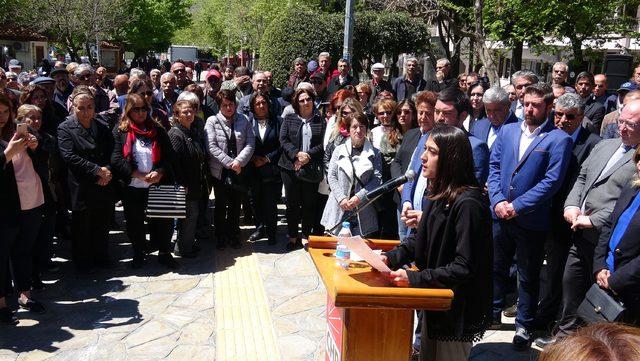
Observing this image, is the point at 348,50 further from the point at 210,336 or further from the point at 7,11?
the point at 7,11

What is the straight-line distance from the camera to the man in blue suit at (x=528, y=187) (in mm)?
4727

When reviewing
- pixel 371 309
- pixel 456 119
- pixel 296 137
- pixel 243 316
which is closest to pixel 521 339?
pixel 456 119

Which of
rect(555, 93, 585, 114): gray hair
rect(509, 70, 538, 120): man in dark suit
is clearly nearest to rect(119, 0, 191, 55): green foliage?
rect(509, 70, 538, 120): man in dark suit

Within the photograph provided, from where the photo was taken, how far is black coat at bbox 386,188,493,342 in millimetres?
3189

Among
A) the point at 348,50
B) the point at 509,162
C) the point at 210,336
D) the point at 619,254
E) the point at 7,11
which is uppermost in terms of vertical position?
the point at 7,11

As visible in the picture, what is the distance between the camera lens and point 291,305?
234 inches

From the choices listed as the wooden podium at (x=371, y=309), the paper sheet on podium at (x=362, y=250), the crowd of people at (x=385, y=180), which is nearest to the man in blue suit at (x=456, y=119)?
the crowd of people at (x=385, y=180)

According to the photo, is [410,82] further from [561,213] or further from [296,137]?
[561,213]

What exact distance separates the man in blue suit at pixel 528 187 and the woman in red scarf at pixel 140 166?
3.68 meters

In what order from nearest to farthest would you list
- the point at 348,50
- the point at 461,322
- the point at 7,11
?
1. the point at 461,322
2. the point at 348,50
3. the point at 7,11

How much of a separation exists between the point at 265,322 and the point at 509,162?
2684 millimetres

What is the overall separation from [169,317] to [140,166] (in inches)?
73.3

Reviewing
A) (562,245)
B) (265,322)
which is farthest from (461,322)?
(265,322)

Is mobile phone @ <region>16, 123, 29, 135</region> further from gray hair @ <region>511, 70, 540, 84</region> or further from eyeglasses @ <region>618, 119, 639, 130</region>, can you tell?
gray hair @ <region>511, 70, 540, 84</region>
